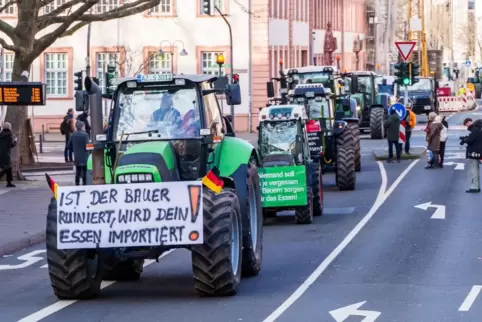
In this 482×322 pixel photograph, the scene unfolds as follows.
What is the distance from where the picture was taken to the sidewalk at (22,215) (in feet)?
81.4

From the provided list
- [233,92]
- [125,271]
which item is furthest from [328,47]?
[125,271]

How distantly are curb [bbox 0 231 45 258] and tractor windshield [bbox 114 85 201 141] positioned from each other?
6.16 metres

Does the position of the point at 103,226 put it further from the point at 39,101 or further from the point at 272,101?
the point at 272,101

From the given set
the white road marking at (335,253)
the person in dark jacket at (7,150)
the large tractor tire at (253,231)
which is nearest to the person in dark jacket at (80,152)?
the person in dark jacket at (7,150)

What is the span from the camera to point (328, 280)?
18.5 m

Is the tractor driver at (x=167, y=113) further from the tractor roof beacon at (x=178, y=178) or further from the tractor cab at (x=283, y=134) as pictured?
the tractor cab at (x=283, y=134)

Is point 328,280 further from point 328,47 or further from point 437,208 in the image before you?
point 328,47

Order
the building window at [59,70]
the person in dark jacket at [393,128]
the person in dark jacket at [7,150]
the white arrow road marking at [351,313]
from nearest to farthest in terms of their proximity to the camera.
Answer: the white arrow road marking at [351,313] → the person in dark jacket at [7,150] → the person in dark jacket at [393,128] → the building window at [59,70]

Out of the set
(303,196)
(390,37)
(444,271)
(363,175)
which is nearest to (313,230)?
(303,196)

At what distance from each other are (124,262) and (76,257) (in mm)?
2106

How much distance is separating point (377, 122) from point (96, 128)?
41.6 metres

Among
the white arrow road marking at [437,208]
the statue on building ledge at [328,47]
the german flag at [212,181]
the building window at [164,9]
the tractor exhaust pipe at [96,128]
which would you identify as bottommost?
the white arrow road marking at [437,208]

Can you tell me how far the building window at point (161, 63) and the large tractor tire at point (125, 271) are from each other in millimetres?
51306

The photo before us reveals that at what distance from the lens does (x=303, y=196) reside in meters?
27.5
